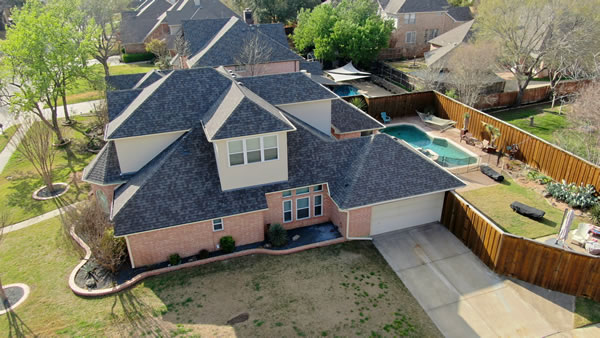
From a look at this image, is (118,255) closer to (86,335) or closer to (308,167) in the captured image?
(86,335)

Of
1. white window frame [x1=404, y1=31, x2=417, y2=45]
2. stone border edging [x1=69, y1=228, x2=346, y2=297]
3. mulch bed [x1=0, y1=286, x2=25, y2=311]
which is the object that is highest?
white window frame [x1=404, y1=31, x2=417, y2=45]

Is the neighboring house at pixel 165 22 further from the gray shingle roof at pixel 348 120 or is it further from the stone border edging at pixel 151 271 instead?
the stone border edging at pixel 151 271

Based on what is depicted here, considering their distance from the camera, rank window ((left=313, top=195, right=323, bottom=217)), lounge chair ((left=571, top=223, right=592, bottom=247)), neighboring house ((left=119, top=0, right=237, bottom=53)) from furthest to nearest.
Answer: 1. neighboring house ((left=119, top=0, right=237, bottom=53))
2. window ((left=313, top=195, right=323, bottom=217))
3. lounge chair ((left=571, top=223, right=592, bottom=247))

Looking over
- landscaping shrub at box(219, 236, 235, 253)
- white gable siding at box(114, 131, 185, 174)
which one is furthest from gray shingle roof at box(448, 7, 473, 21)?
landscaping shrub at box(219, 236, 235, 253)

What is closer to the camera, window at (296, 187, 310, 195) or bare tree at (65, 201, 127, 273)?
bare tree at (65, 201, 127, 273)

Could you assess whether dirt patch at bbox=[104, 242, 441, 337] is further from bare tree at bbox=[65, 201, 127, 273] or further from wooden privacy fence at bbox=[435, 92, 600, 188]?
wooden privacy fence at bbox=[435, 92, 600, 188]

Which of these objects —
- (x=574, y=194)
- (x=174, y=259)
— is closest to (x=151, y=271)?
(x=174, y=259)

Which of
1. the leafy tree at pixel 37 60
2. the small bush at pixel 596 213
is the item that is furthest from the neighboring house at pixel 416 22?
the small bush at pixel 596 213

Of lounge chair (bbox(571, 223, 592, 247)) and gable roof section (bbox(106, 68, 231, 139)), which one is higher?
gable roof section (bbox(106, 68, 231, 139))
